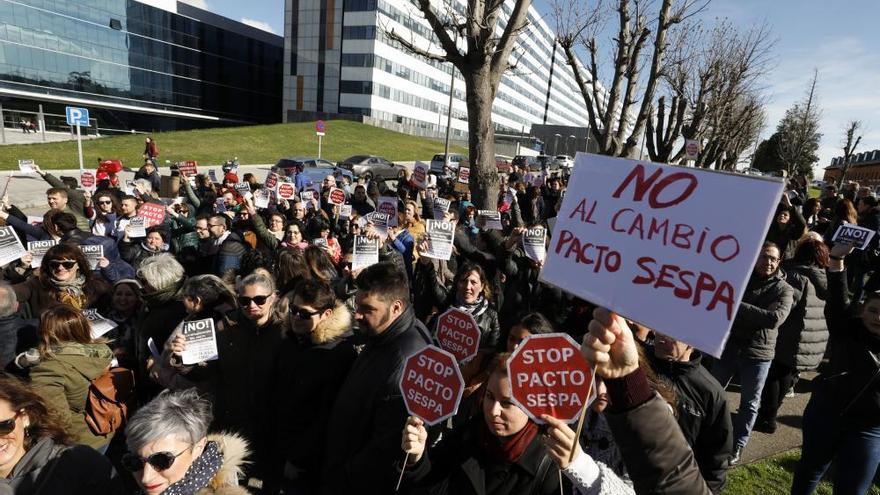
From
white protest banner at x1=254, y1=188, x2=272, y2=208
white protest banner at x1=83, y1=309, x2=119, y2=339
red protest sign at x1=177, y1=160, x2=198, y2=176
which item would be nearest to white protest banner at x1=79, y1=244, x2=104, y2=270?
white protest banner at x1=83, y1=309, x2=119, y2=339

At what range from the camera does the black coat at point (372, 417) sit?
7.26 ft

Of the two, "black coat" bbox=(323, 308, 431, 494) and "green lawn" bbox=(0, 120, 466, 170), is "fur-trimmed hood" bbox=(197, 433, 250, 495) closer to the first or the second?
"black coat" bbox=(323, 308, 431, 494)

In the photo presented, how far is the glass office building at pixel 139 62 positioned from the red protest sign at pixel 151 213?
43961 mm

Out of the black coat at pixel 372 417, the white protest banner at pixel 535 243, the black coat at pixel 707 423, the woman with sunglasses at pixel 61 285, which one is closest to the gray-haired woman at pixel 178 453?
the black coat at pixel 372 417

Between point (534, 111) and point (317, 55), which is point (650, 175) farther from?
point (534, 111)

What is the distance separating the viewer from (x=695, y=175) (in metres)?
1.48

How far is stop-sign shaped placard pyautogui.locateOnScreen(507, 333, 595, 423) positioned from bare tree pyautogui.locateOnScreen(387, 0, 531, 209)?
5632 mm

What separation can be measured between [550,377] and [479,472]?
531 millimetres

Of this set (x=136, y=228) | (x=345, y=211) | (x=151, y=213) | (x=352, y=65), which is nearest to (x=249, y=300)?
(x=136, y=228)

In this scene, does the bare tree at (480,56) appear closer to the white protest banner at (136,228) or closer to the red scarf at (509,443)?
the white protest banner at (136,228)

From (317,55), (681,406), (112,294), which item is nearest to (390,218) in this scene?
(112,294)

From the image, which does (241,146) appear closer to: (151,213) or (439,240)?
(151,213)

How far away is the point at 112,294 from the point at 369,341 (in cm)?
283

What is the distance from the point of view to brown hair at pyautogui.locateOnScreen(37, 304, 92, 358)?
2785mm
